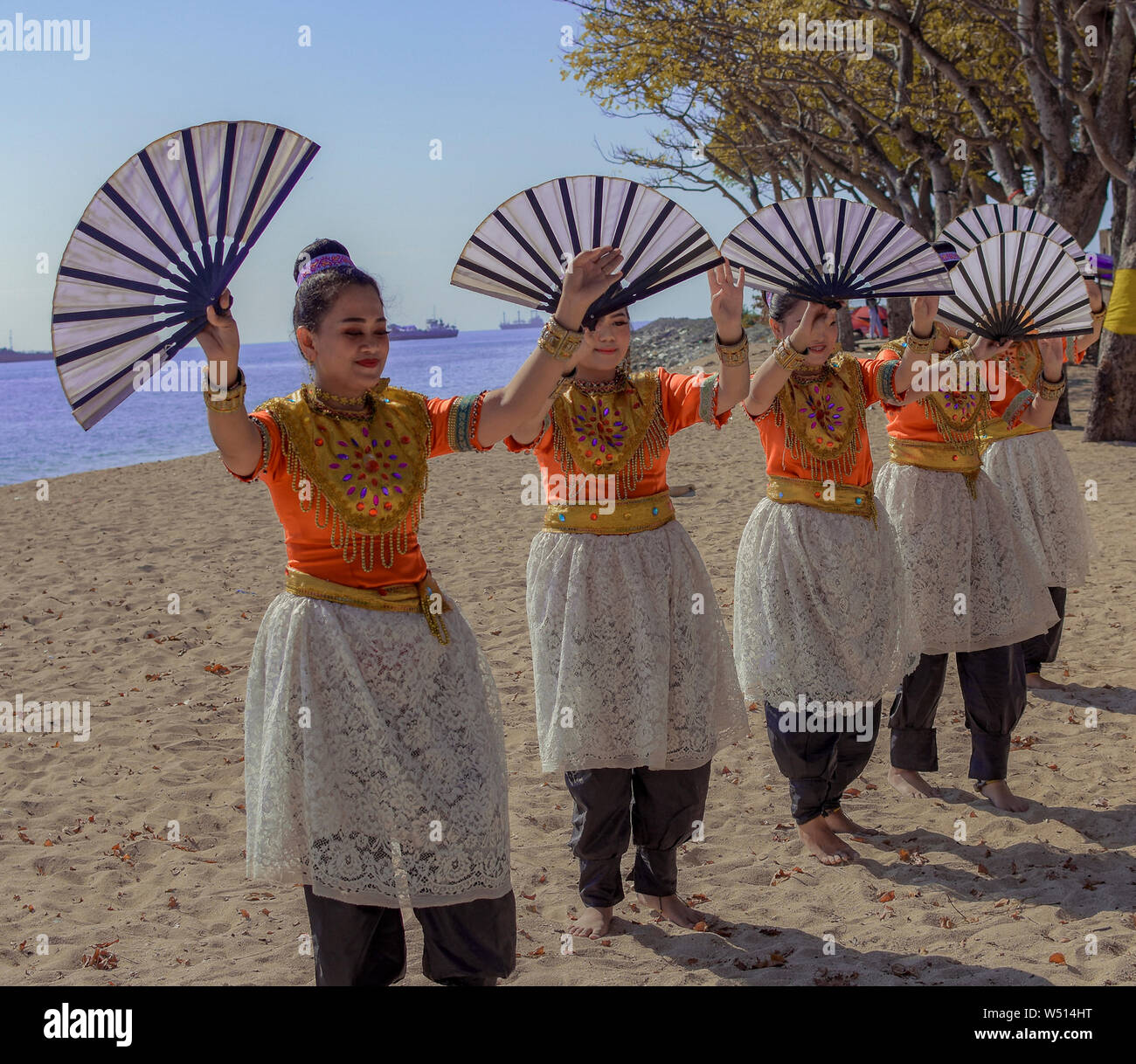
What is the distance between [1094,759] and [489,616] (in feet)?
13.7

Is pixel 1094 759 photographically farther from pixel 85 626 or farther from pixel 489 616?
pixel 85 626

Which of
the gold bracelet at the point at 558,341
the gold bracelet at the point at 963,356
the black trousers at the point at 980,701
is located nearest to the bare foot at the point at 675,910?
the black trousers at the point at 980,701

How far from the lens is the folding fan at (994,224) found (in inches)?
224

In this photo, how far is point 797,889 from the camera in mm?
4133

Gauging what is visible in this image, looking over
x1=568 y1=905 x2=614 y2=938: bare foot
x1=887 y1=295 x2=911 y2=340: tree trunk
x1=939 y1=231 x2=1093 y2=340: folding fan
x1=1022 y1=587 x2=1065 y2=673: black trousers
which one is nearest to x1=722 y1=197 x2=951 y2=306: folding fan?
x1=939 y1=231 x2=1093 y2=340: folding fan

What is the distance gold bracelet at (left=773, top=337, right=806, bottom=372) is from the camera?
3.97 metres

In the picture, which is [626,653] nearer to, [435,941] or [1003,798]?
[435,941]

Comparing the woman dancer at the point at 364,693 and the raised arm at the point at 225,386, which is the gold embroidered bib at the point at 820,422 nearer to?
the woman dancer at the point at 364,693

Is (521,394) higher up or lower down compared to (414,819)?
higher up

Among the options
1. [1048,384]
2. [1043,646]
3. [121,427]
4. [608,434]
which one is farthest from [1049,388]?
[121,427]

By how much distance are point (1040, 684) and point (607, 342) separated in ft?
12.3

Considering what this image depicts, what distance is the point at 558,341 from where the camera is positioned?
8.89ft
